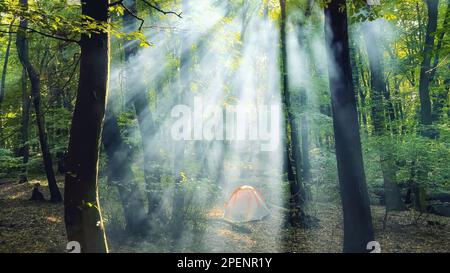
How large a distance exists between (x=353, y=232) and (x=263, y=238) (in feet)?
14.2

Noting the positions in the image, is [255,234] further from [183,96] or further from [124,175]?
[183,96]

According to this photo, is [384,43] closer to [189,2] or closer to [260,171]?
[189,2]

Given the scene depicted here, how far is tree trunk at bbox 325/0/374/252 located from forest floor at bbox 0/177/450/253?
2.90 metres

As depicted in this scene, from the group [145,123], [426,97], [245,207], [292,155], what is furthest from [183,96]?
[426,97]

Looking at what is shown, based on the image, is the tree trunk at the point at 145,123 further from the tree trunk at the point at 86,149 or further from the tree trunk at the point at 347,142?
the tree trunk at the point at 347,142

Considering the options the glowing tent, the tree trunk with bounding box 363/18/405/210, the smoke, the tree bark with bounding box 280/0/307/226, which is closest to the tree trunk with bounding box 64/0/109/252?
the smoke

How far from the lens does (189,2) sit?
11102 millimetres

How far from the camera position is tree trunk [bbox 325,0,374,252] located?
716cm

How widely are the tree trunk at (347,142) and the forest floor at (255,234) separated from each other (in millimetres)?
2904

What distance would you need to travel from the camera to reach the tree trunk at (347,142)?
7.16m

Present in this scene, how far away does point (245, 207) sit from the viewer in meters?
A: 13.5

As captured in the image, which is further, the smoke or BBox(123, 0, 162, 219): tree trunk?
the smoke

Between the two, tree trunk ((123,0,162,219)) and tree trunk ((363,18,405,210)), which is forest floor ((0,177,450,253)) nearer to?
tree trunk ((363,18,405,210))

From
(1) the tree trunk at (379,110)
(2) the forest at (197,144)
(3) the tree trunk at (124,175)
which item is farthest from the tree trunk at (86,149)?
(1) the tree trunk at (379,110)
